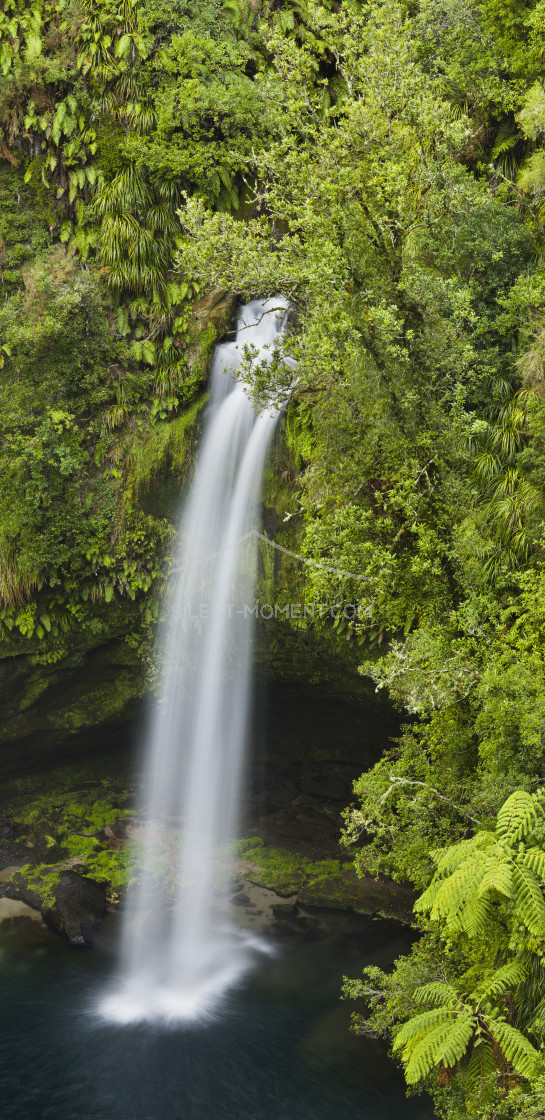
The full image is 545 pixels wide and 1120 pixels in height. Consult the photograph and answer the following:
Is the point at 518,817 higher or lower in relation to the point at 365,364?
lower

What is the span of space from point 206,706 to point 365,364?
8213 millimetres

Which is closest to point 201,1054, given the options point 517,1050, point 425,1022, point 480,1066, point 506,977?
point 425,1022

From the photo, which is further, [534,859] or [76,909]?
[76,909]

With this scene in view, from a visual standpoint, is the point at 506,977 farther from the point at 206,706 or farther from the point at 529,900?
the point at 206,706

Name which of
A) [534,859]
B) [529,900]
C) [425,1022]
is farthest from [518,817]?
[425,1022]

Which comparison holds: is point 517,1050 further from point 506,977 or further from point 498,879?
point 498,879

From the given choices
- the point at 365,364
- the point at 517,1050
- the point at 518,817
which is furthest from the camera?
the point at 365,364

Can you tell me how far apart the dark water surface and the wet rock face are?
0.46 metres

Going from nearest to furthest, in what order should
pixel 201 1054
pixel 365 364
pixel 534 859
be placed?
pixel 534 859
pixel 365 364
pixel 201 1054

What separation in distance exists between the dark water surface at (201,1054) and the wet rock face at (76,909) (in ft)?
1.52

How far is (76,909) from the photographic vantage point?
47.5 ft

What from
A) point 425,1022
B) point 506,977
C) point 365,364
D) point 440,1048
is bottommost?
A: point 425,1022

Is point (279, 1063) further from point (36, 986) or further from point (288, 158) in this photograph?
point (288, 158)

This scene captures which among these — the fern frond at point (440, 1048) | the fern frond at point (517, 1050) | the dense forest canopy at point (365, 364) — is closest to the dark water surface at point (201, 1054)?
the dense forest canopy at point (365, 364)
